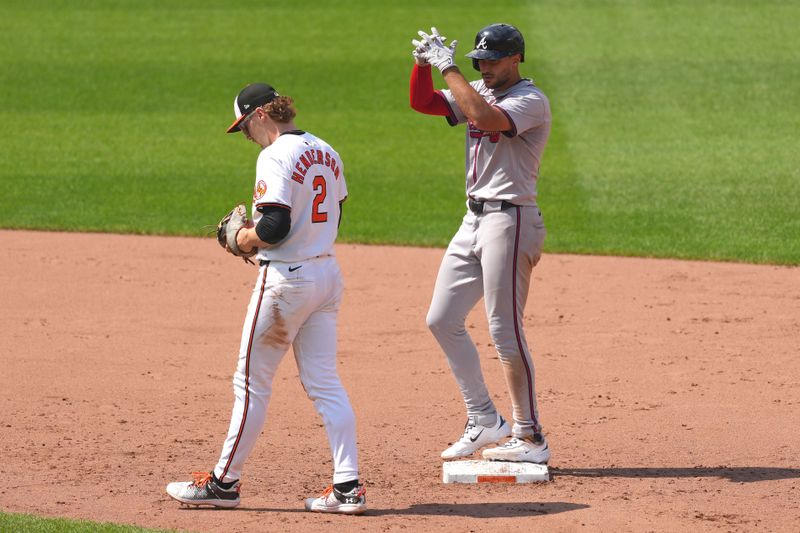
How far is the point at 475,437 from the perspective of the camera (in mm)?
6453

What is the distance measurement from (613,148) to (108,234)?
257 inches

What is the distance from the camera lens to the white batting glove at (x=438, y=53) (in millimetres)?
6102

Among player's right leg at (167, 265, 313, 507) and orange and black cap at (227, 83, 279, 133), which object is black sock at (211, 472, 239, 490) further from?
orange and black cap at (227, 83, 279, 133)

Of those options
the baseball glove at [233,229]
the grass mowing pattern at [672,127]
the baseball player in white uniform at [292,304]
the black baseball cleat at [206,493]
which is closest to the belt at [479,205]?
the baseball player in white uniform at [292,304]

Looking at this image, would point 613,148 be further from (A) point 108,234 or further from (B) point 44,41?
(B) point 44,41

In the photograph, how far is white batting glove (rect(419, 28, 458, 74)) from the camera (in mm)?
6102

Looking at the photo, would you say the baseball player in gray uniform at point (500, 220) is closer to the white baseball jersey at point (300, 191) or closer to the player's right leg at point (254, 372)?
the white baseball jersey at point (300, 191)

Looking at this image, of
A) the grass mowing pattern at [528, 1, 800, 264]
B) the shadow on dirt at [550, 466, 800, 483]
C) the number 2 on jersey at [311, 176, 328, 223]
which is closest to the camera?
the number 2 on jersey at [311, 176, 328, 223]

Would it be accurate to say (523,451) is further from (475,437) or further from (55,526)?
(55,526)

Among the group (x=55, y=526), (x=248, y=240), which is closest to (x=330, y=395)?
(x=248, y=240)

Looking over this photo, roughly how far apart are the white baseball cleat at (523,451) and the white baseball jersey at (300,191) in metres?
1.42

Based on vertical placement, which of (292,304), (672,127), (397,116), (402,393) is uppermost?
(397,116)

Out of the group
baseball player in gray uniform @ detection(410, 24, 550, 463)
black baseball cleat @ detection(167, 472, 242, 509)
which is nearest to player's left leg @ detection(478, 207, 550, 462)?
baseball player in gray uniform @ detection(410, 24, 550, 463)

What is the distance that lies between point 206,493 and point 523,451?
1.58 m
